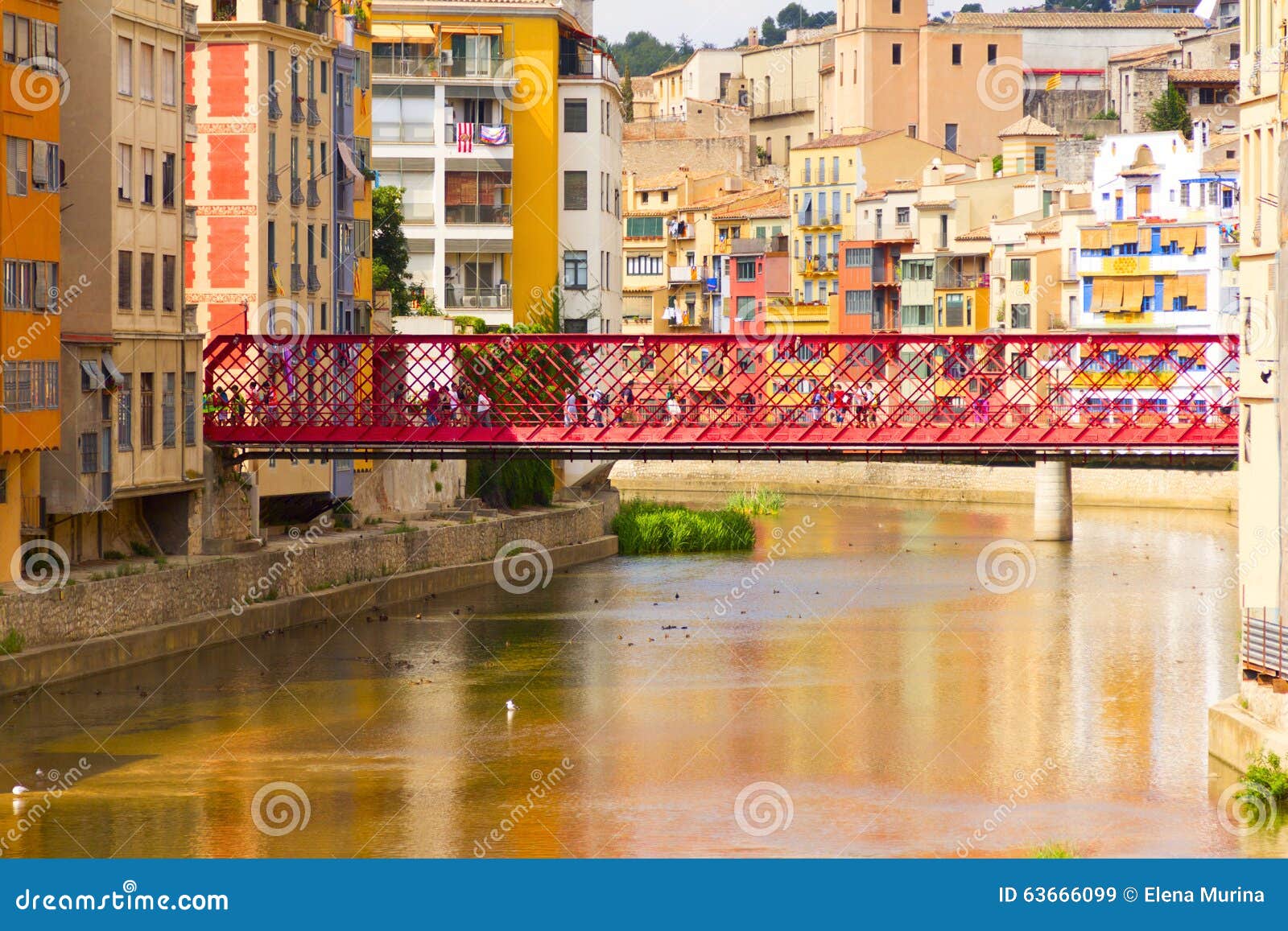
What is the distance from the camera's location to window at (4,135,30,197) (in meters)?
34.5

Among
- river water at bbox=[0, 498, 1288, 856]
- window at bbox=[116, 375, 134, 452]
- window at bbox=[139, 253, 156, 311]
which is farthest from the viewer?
window at bbox=[139, 253, 156, 311]

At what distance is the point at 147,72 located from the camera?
40344mm

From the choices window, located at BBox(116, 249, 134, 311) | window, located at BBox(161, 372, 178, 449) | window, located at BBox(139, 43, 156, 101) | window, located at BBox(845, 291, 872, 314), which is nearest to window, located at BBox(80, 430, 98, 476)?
window, located at BBox(116, 249, 134, 311)

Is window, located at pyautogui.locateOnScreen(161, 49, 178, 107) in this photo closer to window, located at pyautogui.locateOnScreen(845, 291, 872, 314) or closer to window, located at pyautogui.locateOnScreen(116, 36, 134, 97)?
window, located at pyautogui.locateOnScreen(116, 36, 134, 97)

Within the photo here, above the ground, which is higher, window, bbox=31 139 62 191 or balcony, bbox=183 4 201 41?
balcony, bbox=183 4 201 41

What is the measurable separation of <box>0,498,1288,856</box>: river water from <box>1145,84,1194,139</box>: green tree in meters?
50.6

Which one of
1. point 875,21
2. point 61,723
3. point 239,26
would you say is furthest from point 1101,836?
point 875,21

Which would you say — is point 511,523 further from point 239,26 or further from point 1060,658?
point 1060,658

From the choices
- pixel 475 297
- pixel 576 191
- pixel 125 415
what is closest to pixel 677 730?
pixel 125 415

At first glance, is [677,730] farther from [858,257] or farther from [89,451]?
[858,257]

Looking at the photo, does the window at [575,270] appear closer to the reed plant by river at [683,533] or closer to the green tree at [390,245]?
the green tree at [390,245]

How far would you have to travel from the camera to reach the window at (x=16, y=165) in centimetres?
3447

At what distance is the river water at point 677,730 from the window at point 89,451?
333cm

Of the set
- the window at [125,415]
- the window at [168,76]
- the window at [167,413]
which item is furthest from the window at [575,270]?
the window at [125,415]
